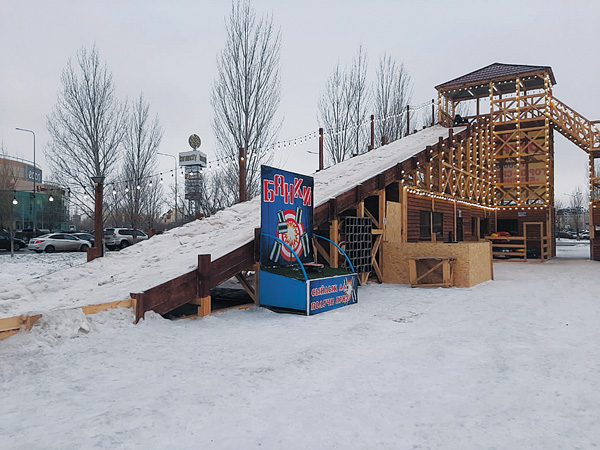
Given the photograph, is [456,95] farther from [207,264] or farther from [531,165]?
[207,264]

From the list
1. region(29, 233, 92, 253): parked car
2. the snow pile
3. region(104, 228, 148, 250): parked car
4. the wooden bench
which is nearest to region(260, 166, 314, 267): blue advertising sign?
the snow pile

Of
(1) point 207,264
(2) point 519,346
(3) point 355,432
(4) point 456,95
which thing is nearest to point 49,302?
(1) point 207,264

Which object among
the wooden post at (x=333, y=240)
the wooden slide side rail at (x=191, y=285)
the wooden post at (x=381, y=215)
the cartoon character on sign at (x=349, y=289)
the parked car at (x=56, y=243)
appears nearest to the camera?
the wooden slide side rail at (x=191, y=285)

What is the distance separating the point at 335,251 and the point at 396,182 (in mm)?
4694

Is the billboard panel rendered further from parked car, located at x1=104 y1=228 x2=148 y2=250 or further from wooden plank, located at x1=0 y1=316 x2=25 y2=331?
wooden plank, located at x1=0 y1=316 x2=25 y2=331

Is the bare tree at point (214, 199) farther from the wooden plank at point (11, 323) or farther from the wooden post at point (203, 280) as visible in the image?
→ the wooden plank at point (11, 323)

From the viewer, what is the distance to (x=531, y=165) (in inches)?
→ 971

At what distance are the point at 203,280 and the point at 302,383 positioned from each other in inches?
150

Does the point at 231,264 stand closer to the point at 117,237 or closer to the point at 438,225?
the point at 438,225

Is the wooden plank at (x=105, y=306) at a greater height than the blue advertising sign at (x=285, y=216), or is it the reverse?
the blue advertising sign at (x=285, y=216)

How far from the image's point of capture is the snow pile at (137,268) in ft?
24.1

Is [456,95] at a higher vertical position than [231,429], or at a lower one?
higher

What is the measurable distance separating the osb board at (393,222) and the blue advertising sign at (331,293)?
4444mm

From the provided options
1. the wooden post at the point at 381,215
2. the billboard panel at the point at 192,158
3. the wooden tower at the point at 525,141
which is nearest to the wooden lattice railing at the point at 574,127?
the wooden tower at the point at 525,141
